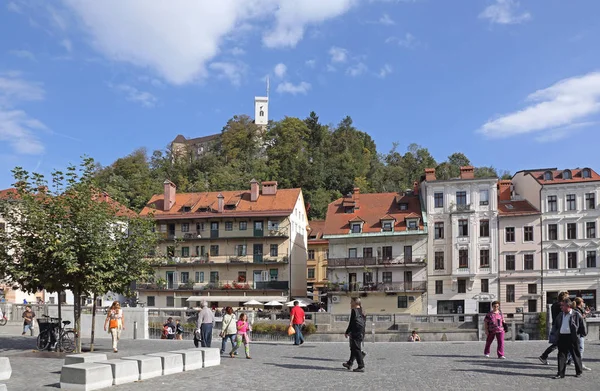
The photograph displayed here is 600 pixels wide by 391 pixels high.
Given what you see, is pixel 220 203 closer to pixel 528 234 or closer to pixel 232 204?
pixel 232 204

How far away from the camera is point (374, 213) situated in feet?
204

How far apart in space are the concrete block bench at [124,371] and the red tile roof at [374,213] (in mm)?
46150

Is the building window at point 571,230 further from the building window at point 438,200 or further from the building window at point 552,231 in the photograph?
the building window at point 438,200

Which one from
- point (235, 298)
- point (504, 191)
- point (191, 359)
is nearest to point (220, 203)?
point (235, 298)

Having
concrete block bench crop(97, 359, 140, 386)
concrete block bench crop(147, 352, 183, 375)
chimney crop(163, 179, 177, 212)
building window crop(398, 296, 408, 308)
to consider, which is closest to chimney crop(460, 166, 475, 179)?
building window crop(398, 296, 408, 308)

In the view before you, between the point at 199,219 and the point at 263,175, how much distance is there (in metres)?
41.6

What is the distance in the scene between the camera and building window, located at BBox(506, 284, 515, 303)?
57312 millimetres

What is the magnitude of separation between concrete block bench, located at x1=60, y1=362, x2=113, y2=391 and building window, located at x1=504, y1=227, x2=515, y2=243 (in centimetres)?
4909

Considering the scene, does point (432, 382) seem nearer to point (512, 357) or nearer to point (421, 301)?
point (512, 357)

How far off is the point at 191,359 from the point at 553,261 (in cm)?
4656

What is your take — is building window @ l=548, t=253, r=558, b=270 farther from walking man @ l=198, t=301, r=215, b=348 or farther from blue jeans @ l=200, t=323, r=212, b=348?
blue jeans @ l=200, t=323, r=212, b=348

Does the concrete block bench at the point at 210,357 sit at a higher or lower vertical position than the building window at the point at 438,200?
lower

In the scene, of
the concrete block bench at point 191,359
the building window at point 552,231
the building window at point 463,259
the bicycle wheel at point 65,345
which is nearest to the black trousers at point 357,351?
the concrete block bench at point 191,359

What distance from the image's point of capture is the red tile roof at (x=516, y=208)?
58.2m
